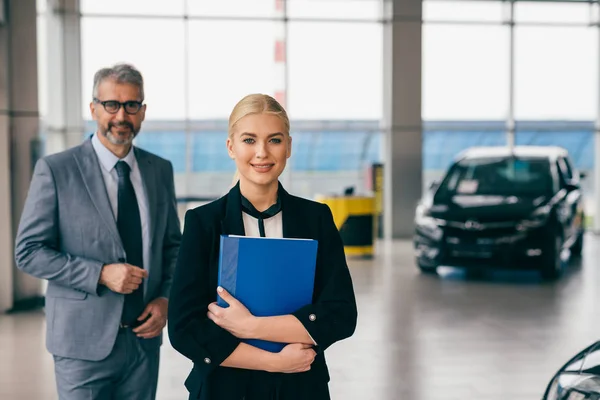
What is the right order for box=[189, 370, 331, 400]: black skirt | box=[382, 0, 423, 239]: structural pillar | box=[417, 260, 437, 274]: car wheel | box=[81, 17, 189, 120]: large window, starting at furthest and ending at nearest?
box=[382, 0, 423, 239]: structural pillar, box=[81, 17, 189, 120]: large window, box=[417, 260, 437, 274]: car wheel, box=[189, 370, 331, 400]: black skirt

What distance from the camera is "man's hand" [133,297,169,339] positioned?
2.46 meters

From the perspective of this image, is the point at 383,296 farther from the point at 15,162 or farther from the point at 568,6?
the point at 568,6

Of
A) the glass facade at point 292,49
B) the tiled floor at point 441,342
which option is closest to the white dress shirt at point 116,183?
the tiled floor at point 441,342

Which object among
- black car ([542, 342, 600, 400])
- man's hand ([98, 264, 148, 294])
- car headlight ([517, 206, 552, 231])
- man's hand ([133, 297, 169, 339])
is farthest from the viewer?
car headlight ([517, 206, 552, 231])

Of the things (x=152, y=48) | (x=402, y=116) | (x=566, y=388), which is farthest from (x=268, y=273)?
(x=152, y=48)

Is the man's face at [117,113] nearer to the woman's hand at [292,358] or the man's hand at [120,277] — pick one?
the man's hand at [120,277]

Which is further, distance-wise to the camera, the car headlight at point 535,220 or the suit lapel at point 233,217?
the car headlight at point 535,220

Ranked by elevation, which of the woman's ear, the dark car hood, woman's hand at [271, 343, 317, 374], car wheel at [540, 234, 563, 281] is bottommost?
car wheel at [540, 234, 563, 281]

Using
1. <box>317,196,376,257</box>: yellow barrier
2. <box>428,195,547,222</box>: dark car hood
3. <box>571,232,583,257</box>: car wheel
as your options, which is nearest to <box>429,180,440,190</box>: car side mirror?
<box>428,195,547,222</box>: dark car hood

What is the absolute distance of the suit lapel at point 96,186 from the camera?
2.42 meters

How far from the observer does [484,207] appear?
882cm

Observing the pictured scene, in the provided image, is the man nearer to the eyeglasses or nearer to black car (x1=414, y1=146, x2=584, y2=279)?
the eyeglasses

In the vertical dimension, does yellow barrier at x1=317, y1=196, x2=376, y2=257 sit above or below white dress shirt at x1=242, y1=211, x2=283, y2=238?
below

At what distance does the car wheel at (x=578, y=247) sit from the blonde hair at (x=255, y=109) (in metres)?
10.2
